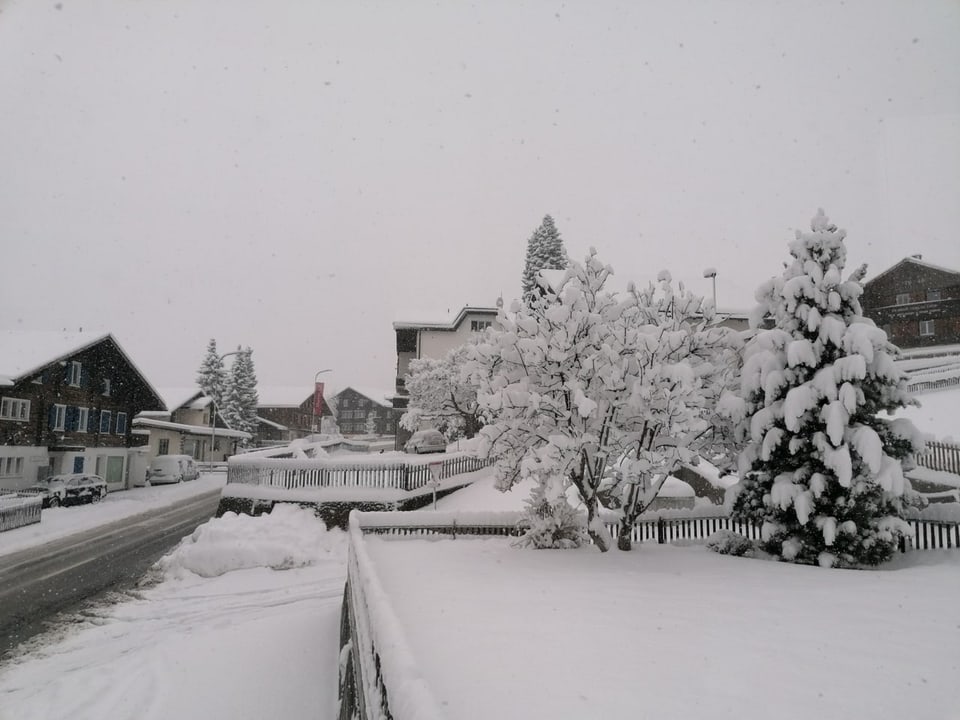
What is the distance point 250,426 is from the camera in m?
74.6

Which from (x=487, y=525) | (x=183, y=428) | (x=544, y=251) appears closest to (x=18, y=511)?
(x=487, y=525)

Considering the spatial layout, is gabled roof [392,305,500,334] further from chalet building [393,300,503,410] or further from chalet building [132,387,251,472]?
chalet building [132,387,251,472]

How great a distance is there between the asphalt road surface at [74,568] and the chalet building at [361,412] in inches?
3624

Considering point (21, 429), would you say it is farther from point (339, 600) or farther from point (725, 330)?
point (725, 330)

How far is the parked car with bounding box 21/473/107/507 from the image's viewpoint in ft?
96.3

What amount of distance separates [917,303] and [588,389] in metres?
37.6

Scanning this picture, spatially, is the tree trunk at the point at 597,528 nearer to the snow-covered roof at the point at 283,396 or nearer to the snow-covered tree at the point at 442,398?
the snow-covered tree at the point at 442,398

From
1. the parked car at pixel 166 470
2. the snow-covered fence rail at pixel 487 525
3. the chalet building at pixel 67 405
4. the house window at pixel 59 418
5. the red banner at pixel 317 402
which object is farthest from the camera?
the red banner at pixel 317 402

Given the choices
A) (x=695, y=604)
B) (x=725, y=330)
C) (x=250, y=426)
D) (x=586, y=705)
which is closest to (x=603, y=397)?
(x=725, y=330)

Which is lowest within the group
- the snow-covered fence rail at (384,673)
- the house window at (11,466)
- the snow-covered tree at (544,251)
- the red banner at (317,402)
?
the house window at (11,466)

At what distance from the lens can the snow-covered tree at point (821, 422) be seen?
996cm

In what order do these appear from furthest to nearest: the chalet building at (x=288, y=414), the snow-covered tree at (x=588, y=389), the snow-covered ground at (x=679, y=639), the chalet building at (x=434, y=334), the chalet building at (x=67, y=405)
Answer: the chalet building at (x=288, y=414) < the chalet building at (x=434, y=334) < the chalet building at (x=67, y=405) < the snow-covered tree at (x=588, y=389) < the snow-covered ground at (x=679, y=639)

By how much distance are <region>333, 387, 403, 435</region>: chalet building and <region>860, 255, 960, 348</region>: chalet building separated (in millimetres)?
92403

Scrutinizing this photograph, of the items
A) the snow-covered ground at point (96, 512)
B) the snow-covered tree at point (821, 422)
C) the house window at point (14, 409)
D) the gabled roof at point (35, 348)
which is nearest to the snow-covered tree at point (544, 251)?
the snow-covered ground at point (96, 512)
